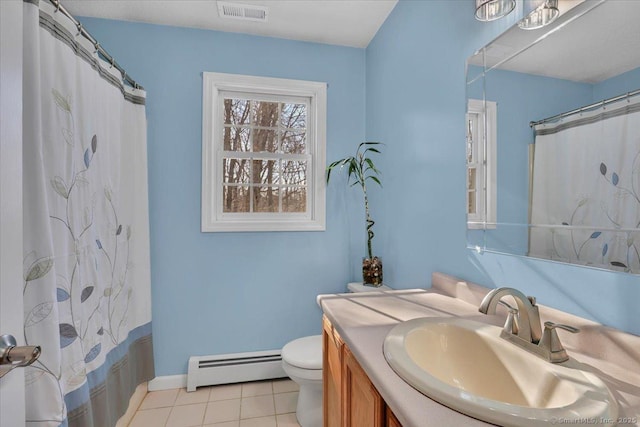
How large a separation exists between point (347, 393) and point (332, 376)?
221 mm

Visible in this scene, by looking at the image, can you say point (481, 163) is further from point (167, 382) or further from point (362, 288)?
point (167, 382)

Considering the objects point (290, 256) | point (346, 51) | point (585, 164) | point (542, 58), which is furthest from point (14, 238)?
point (346, 51)

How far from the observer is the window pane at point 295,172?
2.44m

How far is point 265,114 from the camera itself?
242 centimetres

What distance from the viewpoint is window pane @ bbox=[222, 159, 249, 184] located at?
2332mm

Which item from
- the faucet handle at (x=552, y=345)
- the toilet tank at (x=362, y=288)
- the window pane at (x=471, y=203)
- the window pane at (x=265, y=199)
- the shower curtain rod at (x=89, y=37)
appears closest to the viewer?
the faucet handle at (x=552, y=345)

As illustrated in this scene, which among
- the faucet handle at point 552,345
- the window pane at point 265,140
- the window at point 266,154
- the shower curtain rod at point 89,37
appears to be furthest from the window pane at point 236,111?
the faucet handle at point 552,345

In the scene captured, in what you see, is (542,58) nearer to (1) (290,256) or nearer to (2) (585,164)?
(2) (585,164)

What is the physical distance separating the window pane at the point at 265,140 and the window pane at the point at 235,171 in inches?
6.0

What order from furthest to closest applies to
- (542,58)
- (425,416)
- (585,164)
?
(542,58)
(585,164)
(425,416)

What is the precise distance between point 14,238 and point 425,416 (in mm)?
890

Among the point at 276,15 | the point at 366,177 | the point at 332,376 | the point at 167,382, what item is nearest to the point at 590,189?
the point at 332,376

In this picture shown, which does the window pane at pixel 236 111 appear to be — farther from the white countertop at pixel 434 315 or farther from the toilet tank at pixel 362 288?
the white countertop at pixel 434 315

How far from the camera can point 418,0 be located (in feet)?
5.52
